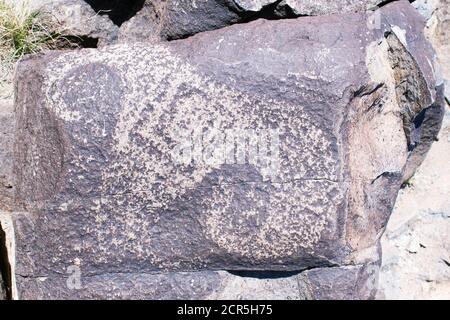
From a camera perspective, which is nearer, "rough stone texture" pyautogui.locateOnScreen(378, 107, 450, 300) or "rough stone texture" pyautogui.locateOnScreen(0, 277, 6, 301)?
"rough stone texture" pyautogui.locateOnScreen(0, 277, 6, 301)

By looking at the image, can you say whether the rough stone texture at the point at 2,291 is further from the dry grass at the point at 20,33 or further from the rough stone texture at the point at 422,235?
the rough stone texture at the point at 422,235

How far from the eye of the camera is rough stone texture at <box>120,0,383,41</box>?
194cm

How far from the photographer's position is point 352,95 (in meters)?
1.79

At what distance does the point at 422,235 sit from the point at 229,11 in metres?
0.95

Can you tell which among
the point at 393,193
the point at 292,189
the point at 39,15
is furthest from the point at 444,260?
the point at 39,15

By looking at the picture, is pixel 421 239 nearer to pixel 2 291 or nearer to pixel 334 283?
pixel 334 283

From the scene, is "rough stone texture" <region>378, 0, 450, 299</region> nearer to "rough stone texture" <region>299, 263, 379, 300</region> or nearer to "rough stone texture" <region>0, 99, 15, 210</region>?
"rough stone texture" <region>299, 263, 379, 300</region>

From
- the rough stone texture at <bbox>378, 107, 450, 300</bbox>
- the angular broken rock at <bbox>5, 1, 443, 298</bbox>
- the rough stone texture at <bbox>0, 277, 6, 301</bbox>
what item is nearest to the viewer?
the angular broken rock at <bbox>5, 1, 443, 298</bbox>

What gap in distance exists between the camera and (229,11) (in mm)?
1948

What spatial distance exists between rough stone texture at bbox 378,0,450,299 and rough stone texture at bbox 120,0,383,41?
521 mm

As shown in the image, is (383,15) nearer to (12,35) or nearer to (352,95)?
(352,95)

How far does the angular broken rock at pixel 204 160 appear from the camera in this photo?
1.77 m

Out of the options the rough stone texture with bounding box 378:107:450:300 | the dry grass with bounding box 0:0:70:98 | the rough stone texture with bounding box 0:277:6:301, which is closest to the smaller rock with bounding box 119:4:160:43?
the dry grass with bounding box 0:0:70:98
